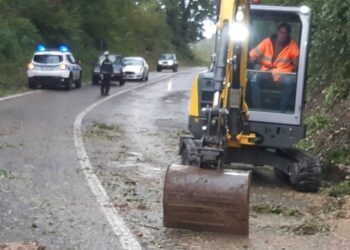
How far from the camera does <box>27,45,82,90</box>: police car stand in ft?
111

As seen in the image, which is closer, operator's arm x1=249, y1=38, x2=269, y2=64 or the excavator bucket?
the excavator bucket

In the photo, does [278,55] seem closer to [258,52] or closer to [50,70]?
[258,52]

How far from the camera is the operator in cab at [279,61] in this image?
12.0 meters

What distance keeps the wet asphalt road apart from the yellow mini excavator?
997 mm

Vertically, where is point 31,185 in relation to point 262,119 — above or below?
below

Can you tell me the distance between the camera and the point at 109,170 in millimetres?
12703

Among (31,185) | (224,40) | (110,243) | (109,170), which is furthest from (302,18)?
(110,243)

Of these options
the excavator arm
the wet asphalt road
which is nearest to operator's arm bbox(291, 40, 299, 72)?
the excavator arm

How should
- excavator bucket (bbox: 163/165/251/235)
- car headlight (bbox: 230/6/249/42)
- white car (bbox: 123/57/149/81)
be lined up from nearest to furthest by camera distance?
excavator bucket (bbox: 163/165/251/235) → car headlight (bbox: 230/6/249/42) → white car (bbox: 123/57/149/81)

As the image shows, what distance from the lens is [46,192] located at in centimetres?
1042

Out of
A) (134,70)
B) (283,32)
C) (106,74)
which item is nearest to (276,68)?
(283,32)

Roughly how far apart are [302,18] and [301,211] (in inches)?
129

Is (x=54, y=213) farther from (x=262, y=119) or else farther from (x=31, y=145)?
(x=31, y=145)

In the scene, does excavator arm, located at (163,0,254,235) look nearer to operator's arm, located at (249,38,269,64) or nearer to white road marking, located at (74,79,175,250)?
white road marking, located at (74,79,175,250)
